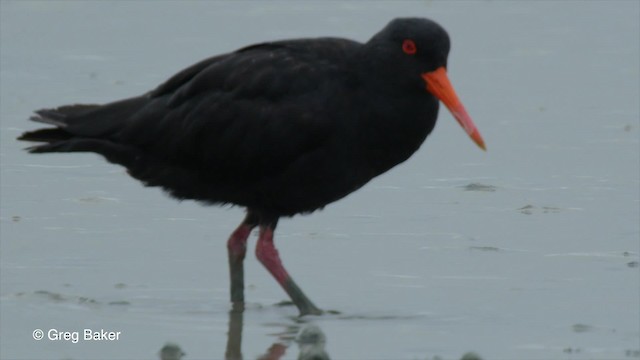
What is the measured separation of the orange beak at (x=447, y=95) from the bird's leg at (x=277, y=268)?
3.57 ft

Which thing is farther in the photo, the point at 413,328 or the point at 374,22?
the point at 374,22

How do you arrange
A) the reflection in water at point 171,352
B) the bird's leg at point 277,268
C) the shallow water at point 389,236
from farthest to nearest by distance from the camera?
the bird's leg at point 277,268 < the shallow water at point 389,236 < the reflection in water at point 171,352

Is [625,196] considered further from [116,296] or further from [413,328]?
[116,296]

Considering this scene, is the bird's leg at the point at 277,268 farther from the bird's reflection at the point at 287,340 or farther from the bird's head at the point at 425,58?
the bird's head at the point at 425,58

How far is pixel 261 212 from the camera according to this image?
858cm

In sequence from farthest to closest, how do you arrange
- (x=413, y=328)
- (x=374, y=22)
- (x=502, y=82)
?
1. (x=374, y=22)
2. (x=502, y=82)
3. (x=413, y=328)

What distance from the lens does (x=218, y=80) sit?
8625mm

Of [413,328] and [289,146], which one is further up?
[289,146]

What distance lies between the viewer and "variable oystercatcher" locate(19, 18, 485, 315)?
8227mm

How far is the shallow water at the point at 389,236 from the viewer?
25.8ft

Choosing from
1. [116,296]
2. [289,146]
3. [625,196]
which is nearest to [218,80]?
[289,146]

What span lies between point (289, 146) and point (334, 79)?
391 mm

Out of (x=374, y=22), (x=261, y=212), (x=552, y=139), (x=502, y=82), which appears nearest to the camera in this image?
(x=261, y=212)

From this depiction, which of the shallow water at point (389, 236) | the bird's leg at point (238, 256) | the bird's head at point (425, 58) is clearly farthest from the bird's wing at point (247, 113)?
the shallow water at point (389, 236)
